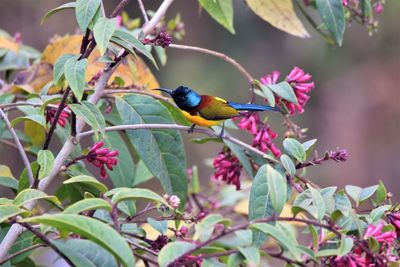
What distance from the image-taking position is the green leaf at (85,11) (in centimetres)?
101

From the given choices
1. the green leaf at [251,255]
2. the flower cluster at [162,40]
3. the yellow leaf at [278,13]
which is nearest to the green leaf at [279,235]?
the green leaf at [251,255]

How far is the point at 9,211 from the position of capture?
2.77ft

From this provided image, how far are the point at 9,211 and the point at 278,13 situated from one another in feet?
2.68

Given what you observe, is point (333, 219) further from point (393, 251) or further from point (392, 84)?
point (392, 84)

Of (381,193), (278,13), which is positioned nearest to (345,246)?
(381,193)

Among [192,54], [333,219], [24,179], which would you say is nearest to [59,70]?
[24,179]

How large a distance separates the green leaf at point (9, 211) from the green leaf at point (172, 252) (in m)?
0.18

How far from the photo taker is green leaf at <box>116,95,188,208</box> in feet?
4.14

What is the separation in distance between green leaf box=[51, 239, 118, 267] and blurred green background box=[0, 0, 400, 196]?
4196mm

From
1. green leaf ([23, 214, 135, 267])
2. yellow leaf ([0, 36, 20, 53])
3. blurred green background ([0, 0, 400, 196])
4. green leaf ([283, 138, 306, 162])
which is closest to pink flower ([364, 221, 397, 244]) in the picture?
green leaf ([283, 138, 306, 162])

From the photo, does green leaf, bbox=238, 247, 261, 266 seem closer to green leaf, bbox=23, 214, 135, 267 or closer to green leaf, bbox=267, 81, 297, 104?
green leaf, bbox=23, 214, 135, 267

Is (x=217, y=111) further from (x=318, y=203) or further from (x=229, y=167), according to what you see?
(x=318, y=203)

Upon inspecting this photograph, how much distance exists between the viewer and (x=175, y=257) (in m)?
0.82

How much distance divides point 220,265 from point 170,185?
16.3 inches
